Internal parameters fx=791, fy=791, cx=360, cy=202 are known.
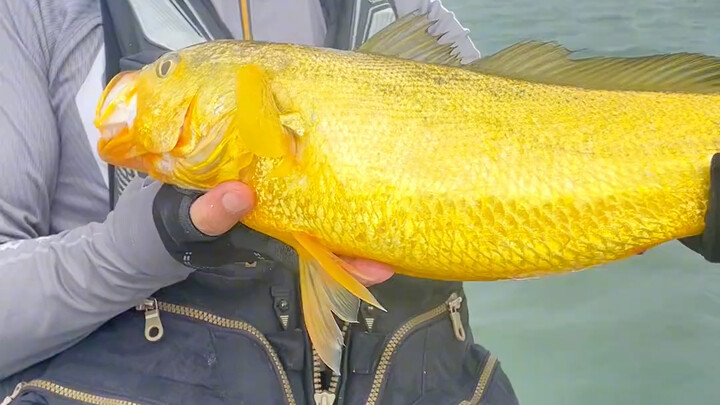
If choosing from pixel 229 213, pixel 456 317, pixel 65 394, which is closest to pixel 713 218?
pixel 456 317

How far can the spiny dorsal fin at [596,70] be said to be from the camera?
3.71 ft

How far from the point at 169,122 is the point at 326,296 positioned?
33cm

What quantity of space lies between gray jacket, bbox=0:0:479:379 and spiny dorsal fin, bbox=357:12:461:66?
13.0 inches

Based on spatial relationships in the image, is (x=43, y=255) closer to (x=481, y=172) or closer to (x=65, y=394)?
(x=65, y=394)

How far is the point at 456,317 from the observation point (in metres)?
1.46

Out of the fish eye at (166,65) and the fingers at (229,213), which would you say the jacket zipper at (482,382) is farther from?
the fish eye at (166,65)

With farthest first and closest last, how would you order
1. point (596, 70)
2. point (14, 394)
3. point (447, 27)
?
point (447, 27), point (14, 394), point (596, 70)

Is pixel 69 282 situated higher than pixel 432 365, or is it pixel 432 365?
pixel 69 282

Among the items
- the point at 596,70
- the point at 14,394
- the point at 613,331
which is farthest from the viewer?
the point at 613,331

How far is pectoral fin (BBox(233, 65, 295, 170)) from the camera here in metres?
1.02

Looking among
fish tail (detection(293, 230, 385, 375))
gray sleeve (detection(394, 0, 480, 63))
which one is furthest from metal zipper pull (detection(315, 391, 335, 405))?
gray sleeve (detection(394, 0, 480, 63))

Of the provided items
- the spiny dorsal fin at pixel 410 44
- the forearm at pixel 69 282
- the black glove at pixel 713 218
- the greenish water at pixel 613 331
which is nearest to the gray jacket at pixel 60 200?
the forearm at pixel 69 282

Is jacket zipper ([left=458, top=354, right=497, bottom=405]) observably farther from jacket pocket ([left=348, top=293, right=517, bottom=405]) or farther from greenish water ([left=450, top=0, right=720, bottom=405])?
greenish water ([left=450, top=0, right=720, bottom=405])

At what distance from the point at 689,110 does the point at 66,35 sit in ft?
3.31
